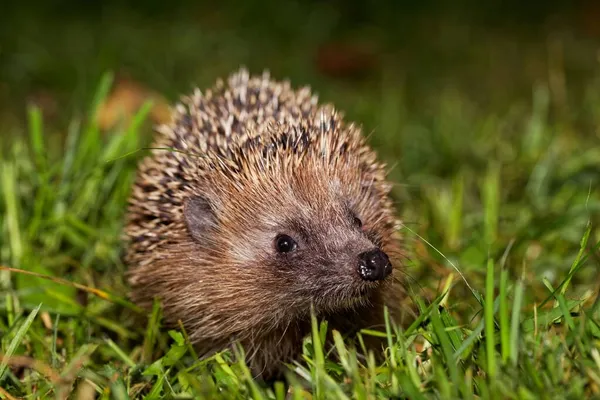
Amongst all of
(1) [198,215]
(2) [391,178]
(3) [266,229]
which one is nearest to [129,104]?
(2) [391,178]

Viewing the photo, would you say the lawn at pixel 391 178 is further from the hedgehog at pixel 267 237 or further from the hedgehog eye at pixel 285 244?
the hedgehog eye at pixel 285 244

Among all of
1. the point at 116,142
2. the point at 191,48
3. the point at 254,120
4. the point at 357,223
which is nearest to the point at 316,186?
the point at 357,223

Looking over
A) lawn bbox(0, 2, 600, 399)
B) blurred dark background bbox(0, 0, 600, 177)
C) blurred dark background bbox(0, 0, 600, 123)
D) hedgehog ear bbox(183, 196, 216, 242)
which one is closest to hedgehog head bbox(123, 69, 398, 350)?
hedgehog ear bbox(183, 196, 216, 242)

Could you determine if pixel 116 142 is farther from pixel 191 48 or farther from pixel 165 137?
pixel 191 48

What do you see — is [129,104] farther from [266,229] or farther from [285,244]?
[285,244]

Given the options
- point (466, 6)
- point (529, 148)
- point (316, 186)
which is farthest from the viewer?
point (466, 6)
